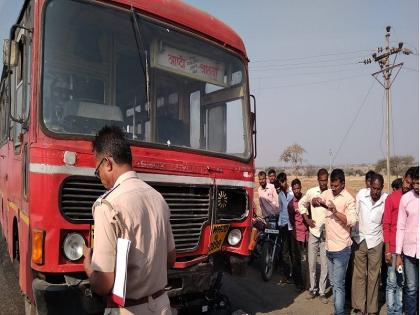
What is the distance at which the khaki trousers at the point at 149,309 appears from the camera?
2141 millimetres

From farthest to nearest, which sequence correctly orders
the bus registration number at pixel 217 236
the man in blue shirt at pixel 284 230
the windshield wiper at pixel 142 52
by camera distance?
1. the man in blue shirt at pixel 284 230
2. the bus registration number at pixel 217 236
3. the windshield wiper at pixel 142 52

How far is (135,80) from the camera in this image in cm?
411

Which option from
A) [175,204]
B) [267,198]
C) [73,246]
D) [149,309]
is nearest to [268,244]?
[267,198]

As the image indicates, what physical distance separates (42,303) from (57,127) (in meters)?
1.37

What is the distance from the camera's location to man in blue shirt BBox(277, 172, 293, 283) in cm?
745

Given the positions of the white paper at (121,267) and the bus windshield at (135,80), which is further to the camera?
the bus windshield at (135,80)

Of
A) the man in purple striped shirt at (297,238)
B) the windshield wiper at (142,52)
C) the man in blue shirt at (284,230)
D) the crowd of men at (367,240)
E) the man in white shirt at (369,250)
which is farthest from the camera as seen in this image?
the man in blue shirt at (284,230)

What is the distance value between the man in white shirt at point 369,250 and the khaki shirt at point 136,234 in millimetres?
3788

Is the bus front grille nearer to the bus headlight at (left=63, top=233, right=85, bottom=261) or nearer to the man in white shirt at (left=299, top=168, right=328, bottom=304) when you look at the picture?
the bus headlight at (left=63, top=233, right=85, bottom=261)

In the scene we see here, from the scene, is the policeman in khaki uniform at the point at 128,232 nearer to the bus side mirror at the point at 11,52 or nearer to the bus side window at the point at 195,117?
the bus side mirror at the point at 11,52

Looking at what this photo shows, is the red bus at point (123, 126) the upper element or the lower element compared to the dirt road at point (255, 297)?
upper

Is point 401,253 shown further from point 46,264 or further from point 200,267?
point 46,264

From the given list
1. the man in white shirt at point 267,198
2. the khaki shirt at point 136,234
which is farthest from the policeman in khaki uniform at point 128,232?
the man in white shirt at point 267,198

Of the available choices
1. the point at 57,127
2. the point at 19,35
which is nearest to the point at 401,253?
the point at 57,127
